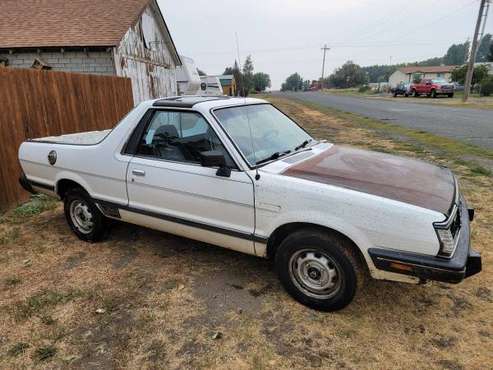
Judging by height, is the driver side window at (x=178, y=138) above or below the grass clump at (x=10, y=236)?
above

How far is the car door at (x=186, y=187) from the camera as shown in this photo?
3139 mm

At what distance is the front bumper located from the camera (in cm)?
241

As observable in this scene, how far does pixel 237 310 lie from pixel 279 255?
590mm

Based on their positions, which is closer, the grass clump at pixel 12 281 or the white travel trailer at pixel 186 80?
the grass clump at pixel 12 281

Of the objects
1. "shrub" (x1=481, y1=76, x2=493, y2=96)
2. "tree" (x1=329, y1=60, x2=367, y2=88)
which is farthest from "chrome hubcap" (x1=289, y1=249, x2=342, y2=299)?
"tree" (x1=329, y1=60, x2=367, y2=88)

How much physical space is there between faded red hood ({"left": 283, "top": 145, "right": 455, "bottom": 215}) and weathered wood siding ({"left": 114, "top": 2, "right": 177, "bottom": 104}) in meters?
11.7

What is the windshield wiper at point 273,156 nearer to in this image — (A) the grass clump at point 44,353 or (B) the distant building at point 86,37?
(A) the grass clump at point 44,353

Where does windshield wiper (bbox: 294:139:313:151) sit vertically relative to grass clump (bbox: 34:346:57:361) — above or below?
above

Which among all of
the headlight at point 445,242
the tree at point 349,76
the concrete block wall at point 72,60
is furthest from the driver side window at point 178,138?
the tree at point 349,76

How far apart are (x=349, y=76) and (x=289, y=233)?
349 ft

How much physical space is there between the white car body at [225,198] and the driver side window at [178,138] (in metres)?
0.08

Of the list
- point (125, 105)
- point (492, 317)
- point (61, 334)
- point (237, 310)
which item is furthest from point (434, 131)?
point (61, 334)

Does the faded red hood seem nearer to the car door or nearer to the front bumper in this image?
the front bumper

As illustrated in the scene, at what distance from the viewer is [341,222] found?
2.66m
